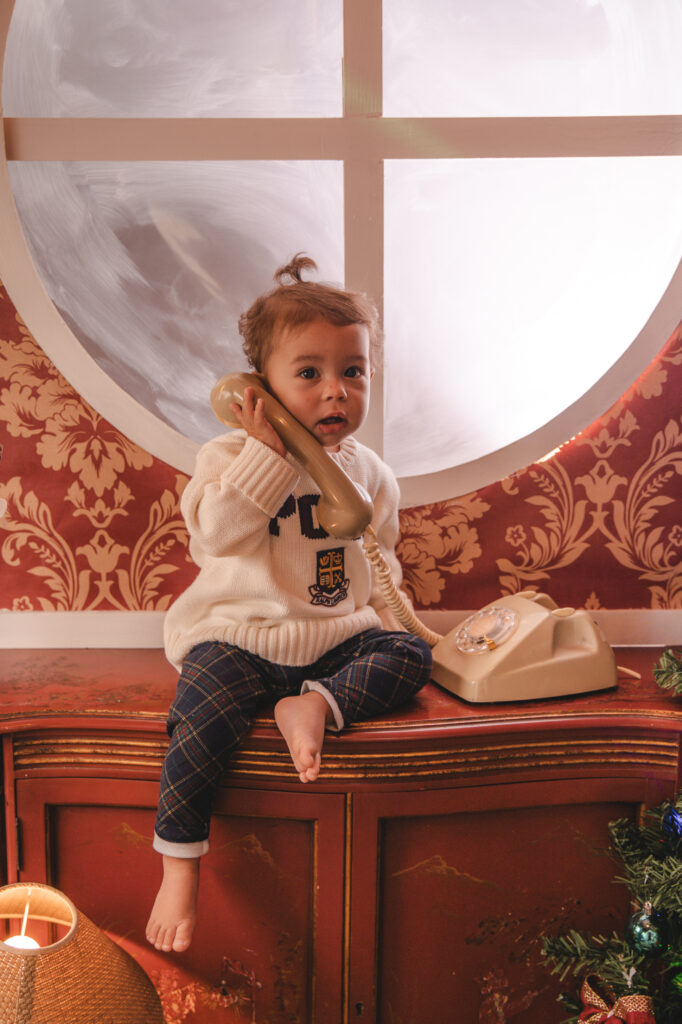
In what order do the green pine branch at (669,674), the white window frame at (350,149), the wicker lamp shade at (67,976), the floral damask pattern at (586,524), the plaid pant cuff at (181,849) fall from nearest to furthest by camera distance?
the wicker lamp shade at (67,976) → the plaid pant cuff at (181,849) → the green pine branch at (669,674) → the white window frame at (350,149) → the floral damask pattern at (586,524)

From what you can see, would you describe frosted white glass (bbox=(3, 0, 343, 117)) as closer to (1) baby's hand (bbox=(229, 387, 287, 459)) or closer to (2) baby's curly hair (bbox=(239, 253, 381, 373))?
(2) baby's curly hair (bbox=(239, 253, 381, 373))

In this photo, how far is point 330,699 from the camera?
1.16 metres

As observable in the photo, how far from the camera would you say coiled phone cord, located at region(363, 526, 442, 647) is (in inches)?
50.7

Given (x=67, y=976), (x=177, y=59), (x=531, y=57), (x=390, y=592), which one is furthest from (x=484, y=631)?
(x=177, y=59)

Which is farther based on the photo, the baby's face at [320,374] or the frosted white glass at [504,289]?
the frosted white glass at [504,289]

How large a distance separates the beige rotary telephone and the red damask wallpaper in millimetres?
239

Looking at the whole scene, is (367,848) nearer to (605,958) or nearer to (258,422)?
(605,958)

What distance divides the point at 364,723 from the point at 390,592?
243 millimetres

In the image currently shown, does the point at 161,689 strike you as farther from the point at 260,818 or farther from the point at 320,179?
the point at 320,179

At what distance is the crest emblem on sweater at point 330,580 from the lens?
1.30m

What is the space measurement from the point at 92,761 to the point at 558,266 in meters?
1.34

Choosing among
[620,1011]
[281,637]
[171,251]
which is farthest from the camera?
[171,251]

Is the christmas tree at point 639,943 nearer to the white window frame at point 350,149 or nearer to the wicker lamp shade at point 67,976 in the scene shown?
the wicker lamp shade at point 67,976

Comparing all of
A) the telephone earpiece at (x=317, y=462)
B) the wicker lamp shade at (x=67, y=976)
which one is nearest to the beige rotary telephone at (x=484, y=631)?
the telephone earpiece at (x=317, y=462)
